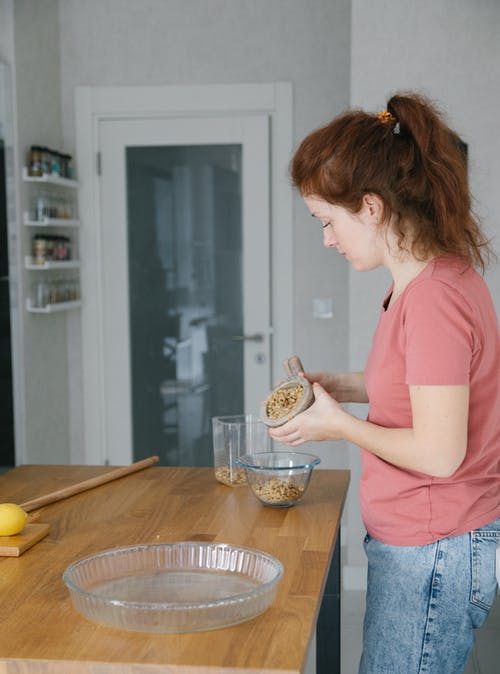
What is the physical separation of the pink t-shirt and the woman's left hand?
0.07 metres

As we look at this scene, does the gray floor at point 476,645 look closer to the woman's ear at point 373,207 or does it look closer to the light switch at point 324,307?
the light switch at point 324,307

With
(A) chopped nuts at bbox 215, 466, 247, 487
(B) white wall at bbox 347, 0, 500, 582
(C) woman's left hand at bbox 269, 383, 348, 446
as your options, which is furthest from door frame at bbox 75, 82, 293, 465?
(C) woman's left hand at bbox 269, 383, 348, 446

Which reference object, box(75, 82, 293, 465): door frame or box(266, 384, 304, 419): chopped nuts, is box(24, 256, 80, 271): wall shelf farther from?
box(266, 384, 304, 419): chopped nuts

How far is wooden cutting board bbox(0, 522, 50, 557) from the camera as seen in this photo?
1.62 meters

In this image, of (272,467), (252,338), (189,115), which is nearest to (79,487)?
(272,467)

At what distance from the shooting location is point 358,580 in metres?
3.82

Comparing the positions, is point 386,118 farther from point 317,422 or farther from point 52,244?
point 52,244

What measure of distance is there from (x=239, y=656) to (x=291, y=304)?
326 cm

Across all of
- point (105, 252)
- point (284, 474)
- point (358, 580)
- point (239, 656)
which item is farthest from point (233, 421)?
point (105, 252)

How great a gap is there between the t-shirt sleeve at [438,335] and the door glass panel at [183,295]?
300 centimetres

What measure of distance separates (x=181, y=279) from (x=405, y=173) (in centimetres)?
305

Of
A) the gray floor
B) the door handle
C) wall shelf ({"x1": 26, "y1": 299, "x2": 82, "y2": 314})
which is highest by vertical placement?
wall shelf ({"x1": 26, "y1": 299, "x2": 82, "y2": 314})

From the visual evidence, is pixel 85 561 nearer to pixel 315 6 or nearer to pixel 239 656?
pixel 239 656

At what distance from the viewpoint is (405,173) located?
1.52 metres
